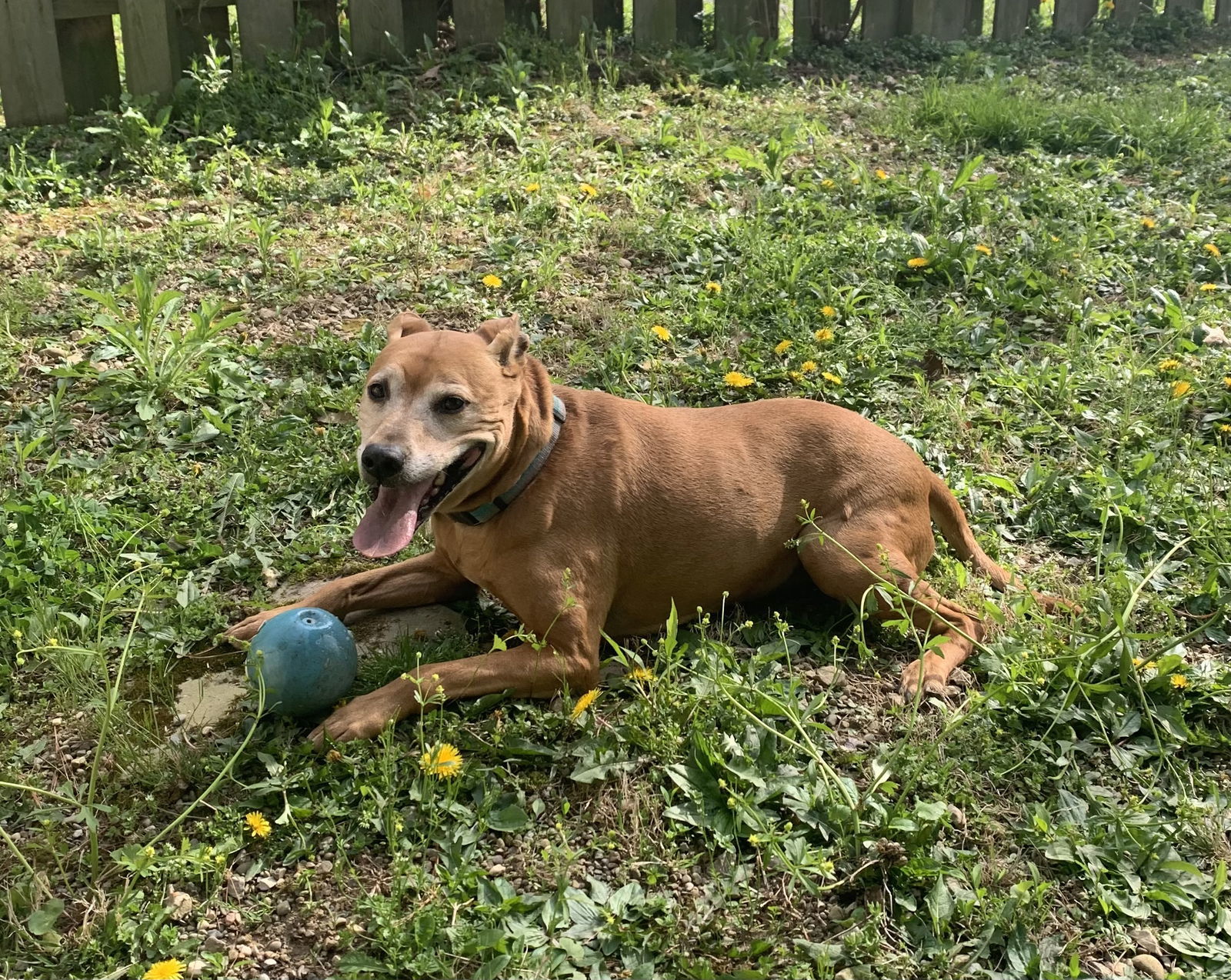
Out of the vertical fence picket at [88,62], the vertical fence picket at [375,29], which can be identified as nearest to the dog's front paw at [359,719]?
the vertical fence picket at [88,62]

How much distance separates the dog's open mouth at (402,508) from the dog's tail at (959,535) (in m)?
1.86

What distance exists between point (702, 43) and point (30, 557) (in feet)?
24.6

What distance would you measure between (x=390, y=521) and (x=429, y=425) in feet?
1.13

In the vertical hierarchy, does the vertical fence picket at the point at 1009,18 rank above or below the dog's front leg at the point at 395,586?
above

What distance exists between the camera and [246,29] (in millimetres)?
7699

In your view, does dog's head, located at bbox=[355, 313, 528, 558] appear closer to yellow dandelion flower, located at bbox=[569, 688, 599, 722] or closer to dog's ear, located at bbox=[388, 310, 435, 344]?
dog's ear, located at bbox=[388, 310, 435, 344]

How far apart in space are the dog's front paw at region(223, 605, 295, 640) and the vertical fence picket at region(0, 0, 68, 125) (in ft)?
17.2

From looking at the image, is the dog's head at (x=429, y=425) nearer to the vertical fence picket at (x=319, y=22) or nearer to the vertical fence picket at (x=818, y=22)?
the vertical fence picket at (x=319, y=22)

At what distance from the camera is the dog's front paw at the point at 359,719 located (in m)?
3.35

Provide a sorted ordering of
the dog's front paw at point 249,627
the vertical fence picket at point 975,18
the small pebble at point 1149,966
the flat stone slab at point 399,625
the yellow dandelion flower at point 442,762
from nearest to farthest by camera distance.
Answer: the small pebble at point 1149,966 < the yellow dandelion flower at point 442,762 < the dog's front paw at point 249,627 < the flat stone slab at point 399,625 < the vertical fence picket at point 975,18

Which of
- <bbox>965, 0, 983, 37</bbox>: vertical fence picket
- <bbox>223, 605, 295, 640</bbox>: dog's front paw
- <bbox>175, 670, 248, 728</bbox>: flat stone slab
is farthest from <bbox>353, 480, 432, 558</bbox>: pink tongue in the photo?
<bbox>965, 0, 983, 37</bbox>: vertical fence picket

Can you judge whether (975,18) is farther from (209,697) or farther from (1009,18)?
(209,697)

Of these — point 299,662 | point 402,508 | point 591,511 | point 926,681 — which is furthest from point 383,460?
point 926,681

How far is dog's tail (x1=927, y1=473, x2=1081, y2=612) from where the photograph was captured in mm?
4254
